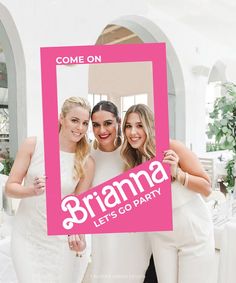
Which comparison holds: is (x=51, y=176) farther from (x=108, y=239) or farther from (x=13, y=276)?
(x=13, y=276)

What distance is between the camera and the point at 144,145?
0.71 meters

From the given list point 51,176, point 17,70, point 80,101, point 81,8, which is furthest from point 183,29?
point 51,176

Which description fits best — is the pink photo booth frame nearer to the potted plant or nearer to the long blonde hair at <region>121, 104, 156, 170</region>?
the long blonde hair at <region>121, 104, 156, 170</region>

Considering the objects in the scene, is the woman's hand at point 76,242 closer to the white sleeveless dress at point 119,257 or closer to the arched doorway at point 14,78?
the white sleeveless dress at point 119,257

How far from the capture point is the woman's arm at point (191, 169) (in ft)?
2.46

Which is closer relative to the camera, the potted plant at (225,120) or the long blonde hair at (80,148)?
the long blonde hair at (80,148)

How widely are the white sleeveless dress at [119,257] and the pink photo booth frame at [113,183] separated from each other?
0.21 ft

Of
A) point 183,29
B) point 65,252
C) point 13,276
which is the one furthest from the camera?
point 183,29

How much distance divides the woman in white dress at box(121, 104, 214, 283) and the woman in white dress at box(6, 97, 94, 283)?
10 centimetres

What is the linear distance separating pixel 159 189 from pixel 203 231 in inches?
8.2

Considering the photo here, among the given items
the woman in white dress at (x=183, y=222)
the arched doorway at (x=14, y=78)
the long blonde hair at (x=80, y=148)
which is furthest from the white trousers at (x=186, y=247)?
the arched doorway at (x=14, y=78)

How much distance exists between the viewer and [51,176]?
69 cm

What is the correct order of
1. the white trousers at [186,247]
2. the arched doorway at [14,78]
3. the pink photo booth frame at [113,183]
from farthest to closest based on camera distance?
the arched doorway at [14,78] → the white trousers at [186,247] → the pink photo booth frame at [113,183]

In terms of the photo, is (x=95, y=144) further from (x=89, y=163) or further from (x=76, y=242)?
(x=76, y=242)
